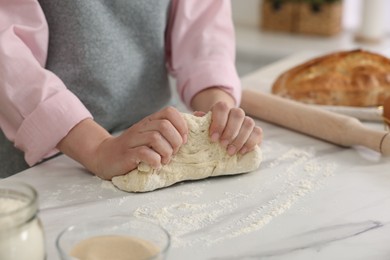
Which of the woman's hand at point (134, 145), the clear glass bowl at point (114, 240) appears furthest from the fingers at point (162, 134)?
the clear glass bowl at point (114, 240)

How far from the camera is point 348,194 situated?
0.91 metres

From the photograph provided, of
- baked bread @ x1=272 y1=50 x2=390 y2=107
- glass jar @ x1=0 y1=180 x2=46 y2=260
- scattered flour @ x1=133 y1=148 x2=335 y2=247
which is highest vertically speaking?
glass jar @ x1=0 y1=180 x2=46 y2=260

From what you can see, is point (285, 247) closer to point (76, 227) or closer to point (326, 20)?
point (76, 227)

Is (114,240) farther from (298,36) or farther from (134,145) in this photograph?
(298,36)

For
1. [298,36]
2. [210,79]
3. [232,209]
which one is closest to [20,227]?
[232,209]

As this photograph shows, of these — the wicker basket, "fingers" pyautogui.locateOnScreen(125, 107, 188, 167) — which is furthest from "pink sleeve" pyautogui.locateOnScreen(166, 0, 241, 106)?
the wicker basket

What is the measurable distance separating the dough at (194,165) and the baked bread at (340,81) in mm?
321

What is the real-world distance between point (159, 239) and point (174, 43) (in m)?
0.61

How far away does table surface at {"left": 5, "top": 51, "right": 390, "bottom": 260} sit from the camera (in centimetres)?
76

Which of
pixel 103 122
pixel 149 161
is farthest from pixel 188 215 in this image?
pixel 103 122

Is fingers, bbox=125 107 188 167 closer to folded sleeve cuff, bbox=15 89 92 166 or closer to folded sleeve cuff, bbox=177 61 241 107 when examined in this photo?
folded sleeve cuff, bbox=15 89 92 166

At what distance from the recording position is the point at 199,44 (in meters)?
1.19

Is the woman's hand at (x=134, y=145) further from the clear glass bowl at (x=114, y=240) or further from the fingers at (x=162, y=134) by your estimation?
the clear glass bowl at (x=114, y=240)

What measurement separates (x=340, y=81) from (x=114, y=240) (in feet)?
2.34
